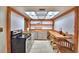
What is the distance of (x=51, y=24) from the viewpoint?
15203mm

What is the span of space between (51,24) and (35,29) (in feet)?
6.17

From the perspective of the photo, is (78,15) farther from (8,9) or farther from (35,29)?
(35,29)

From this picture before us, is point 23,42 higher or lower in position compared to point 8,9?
lower

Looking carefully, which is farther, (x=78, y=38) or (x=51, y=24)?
(x=51, y=24)
